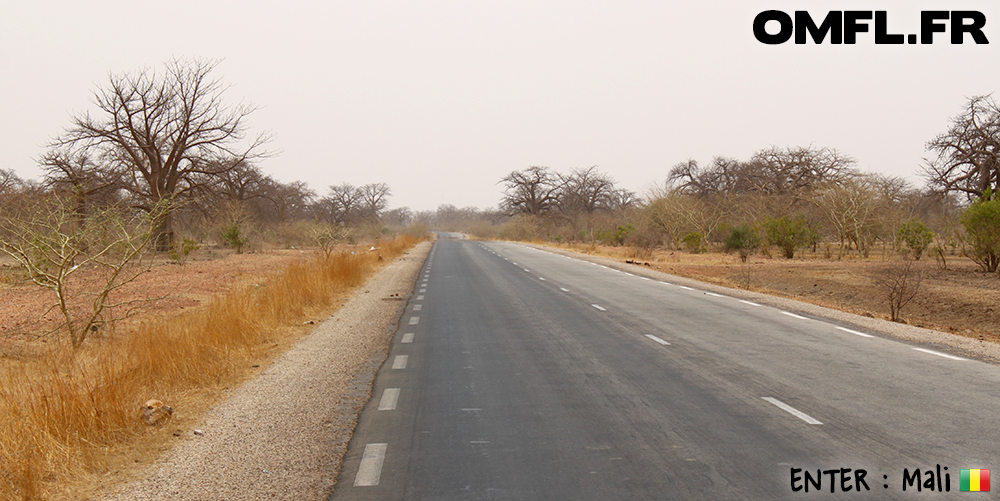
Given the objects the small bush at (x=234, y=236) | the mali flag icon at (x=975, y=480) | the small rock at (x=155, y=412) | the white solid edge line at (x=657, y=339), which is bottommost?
the white solid edge line at (x=657, y=339)

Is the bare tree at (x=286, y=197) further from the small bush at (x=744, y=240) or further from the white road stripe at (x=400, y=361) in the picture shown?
the white road stripe at (x=400, y=361)

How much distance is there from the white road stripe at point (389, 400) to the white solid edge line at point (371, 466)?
1028 millimetres

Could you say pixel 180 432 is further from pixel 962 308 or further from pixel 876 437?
pixel 962 308

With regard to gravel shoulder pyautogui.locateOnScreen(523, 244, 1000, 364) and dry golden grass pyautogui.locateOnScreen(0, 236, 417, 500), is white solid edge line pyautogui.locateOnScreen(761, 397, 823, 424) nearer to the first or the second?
gravel shoulder pyautogui.locateOnScreen(523, 244, 1000, 364)

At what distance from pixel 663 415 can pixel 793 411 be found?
1142mm

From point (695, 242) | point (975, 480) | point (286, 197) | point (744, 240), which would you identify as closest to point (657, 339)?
point (975, 480)

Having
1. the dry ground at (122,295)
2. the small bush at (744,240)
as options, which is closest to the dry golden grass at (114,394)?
the dry ground at (122,295)

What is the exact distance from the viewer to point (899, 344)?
848 cm

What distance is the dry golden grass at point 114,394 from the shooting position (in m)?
4.00

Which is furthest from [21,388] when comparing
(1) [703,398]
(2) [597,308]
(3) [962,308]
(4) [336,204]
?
(4) [336,204]

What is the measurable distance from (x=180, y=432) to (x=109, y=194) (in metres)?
36.6

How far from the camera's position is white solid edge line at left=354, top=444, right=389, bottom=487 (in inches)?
158

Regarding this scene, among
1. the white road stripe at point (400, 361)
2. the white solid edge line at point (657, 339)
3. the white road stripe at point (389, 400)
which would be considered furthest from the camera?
the white solid edge line at point (657, 339)

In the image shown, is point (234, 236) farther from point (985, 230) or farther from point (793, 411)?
point (793, 411)
